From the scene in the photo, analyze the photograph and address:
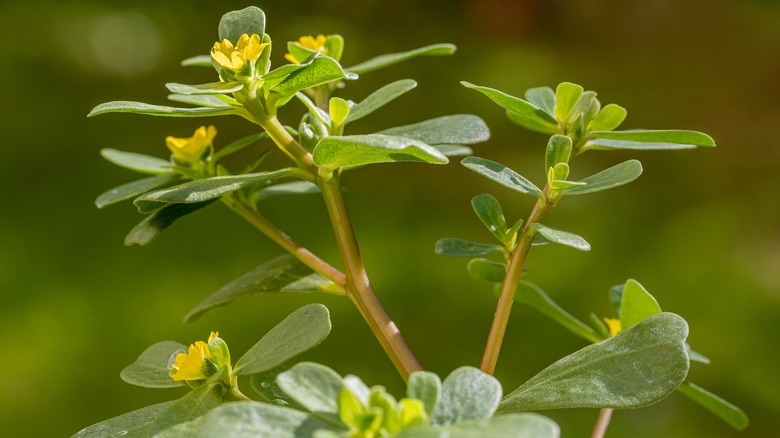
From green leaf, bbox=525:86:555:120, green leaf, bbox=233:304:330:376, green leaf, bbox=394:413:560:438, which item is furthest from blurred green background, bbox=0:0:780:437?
green leaf, bbox=394:413:560:438

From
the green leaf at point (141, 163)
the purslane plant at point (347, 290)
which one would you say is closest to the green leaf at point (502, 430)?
the purslane plant at point (347, 290)

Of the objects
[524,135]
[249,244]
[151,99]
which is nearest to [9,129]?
[151,99]

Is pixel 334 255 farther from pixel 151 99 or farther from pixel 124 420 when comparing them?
pixel 124 420

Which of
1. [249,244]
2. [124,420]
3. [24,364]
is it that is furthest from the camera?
[249,244]

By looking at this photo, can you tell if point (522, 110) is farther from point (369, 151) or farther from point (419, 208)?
point (419, 208)

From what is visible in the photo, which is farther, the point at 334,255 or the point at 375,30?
the point at 375,30

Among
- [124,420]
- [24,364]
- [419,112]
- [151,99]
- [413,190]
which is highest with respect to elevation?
[124,420]

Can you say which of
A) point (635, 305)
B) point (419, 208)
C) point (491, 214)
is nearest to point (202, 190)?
point (491, 214)
